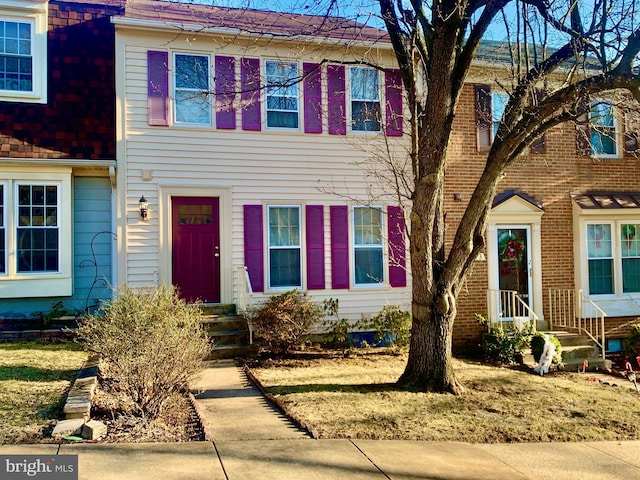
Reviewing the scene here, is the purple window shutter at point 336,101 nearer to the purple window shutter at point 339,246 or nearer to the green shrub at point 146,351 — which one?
the purple window shutter at point 339,246

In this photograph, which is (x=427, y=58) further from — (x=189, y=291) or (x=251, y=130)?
(x=189, y=291)

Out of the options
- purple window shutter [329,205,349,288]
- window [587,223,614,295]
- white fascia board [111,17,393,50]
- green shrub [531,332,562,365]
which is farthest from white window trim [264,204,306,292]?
window [587,223,614,295]

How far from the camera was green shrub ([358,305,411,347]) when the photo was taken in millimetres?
10305

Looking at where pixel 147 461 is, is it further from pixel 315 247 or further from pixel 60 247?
pixel 315 247

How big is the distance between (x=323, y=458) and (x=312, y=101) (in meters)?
8.08

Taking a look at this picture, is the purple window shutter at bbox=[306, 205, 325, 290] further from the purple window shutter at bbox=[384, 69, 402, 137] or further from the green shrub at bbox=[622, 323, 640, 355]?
the green shrub at bbox=[622, 323, 640, 355]

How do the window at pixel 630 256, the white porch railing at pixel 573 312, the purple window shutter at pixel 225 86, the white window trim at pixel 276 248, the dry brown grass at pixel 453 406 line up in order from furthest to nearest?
the window at pixel 630 256 → the white porch railing at pixel 573 312 → the white window trim at pixel 276 248 → the purple window shutter at pixel 225 86 → the dry brown grass at pixel 453 406

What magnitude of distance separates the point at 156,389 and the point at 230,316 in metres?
4.65

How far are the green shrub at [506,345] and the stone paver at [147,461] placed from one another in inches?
285

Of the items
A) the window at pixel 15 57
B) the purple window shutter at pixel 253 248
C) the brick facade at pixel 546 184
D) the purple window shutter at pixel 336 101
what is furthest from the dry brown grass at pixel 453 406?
the window at pixel 15 57

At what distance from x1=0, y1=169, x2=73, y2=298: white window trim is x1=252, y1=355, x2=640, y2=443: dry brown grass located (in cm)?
436

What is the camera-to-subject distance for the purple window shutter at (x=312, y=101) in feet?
36.7

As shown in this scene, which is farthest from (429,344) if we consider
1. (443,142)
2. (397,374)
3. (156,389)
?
(156,389)

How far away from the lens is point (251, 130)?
35.6 feet
